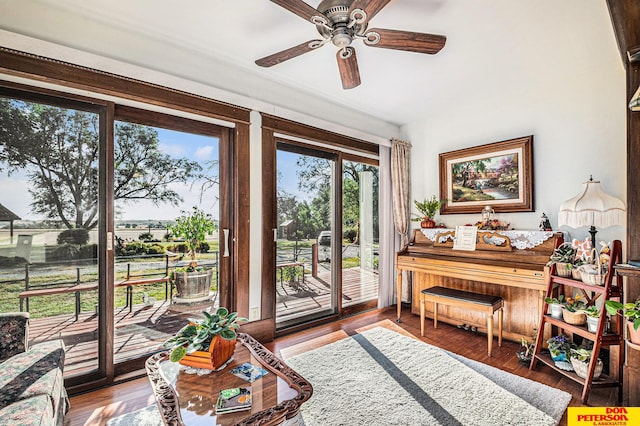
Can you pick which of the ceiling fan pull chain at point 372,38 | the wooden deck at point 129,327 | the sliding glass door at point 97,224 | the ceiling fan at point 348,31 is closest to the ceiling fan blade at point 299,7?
the ceiling fan at point 348,31

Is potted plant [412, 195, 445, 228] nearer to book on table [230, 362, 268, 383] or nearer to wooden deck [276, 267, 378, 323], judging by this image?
wooden deck [276, 267, 378, 323]

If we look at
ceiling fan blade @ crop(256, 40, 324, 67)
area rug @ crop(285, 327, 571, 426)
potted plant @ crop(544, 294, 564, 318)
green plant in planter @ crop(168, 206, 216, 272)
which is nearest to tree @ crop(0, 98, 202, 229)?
green plant in planter @ crop(168, 206, 216, 272)

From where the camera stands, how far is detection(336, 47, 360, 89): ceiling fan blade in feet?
6.35

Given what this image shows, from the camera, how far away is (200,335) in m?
1.57

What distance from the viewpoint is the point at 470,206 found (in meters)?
3.60

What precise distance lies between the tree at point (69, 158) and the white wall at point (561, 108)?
302 cm

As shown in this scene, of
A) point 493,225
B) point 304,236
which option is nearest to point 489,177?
point 493,225

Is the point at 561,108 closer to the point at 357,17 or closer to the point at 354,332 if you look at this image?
the point at 357,17

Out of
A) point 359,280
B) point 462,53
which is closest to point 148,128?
point 462,53

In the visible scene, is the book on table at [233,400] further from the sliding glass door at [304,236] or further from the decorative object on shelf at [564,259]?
the decorative object on shelf at [564,259]

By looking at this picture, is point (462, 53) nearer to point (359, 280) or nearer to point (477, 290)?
point (477, 290)

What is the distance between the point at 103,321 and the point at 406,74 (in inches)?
133

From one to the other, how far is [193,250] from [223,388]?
1501mm

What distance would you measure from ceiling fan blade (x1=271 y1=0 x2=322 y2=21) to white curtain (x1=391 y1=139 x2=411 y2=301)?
8.76 ft
